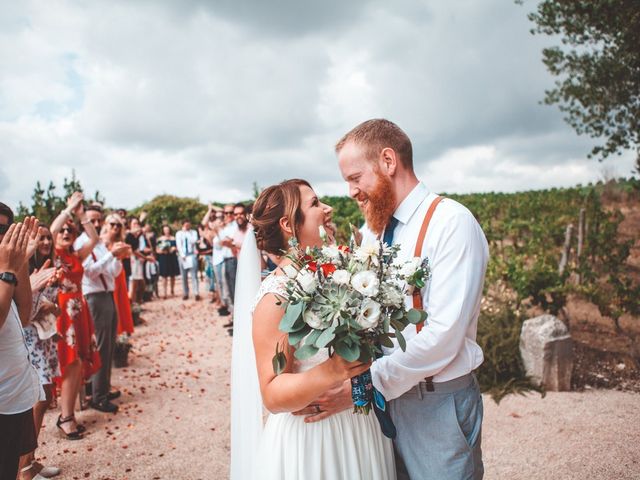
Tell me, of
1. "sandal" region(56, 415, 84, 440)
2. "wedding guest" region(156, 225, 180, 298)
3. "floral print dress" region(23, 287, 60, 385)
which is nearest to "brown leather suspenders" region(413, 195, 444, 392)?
"floral print dress" region(23, 287, 60, 385)

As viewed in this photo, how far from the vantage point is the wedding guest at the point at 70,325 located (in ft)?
16.6

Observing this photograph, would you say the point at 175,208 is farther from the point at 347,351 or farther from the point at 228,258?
the point at 347,351

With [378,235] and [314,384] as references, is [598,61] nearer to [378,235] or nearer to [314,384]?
[378,235]

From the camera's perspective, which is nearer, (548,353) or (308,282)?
(308,282)

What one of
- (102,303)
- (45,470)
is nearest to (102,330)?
(102,303)

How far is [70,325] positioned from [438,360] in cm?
471

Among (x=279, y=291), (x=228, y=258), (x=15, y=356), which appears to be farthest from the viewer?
(x=228, y=258)

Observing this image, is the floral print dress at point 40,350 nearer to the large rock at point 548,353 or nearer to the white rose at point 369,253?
the white rose at point 369,253

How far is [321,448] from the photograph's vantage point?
2.05m

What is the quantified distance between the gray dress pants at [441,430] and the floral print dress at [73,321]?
439 cm

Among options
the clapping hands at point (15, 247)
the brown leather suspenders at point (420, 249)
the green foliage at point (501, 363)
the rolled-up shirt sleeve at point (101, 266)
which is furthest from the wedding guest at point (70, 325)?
the green foliage at point (501, 363)

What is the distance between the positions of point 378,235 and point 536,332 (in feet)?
14.7

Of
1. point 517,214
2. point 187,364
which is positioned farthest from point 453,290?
point 517,214

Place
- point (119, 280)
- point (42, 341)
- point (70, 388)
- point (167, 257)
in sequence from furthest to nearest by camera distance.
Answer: point (167, 257), point (119, 280), point (70, 388), point (42, 341)
